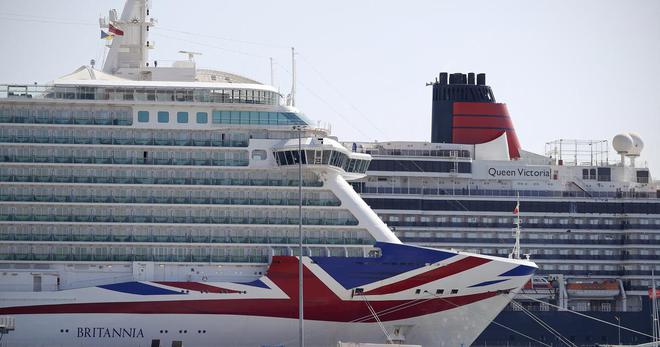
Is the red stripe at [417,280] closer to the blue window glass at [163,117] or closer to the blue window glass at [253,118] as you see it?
the blue window glass at [253,118]

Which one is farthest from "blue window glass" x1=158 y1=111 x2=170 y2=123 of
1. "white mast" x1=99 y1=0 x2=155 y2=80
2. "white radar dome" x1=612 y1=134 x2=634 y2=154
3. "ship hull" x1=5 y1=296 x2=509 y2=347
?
"white radar dome" x1=612 y1=134 x2=634 y2=154

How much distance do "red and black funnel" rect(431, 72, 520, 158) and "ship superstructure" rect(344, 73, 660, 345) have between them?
5 cm

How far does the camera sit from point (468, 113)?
311ft

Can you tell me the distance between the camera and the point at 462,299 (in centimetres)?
7031

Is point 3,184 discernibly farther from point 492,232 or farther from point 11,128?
point 492,232

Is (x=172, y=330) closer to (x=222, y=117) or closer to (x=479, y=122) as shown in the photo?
(x=222, y=117)

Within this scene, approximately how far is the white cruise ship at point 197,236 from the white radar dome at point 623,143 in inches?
1033

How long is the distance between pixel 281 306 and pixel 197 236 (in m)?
A: 4.62

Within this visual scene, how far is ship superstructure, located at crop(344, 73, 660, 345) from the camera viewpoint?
91.8 m

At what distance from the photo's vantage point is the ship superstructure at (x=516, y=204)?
91.8 meters

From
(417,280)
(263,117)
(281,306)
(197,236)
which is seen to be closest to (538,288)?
(417,280)

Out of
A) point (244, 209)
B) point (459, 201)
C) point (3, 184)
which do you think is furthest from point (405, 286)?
point (459, 201)

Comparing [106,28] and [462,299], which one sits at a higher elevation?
[106,28]

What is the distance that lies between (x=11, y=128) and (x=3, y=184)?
2310mm
